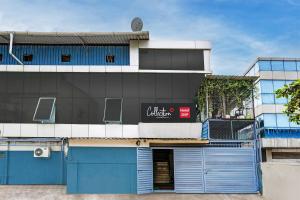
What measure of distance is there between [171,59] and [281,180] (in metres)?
10.5

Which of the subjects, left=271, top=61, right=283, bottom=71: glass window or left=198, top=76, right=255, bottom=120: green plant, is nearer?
left=198, top=76, right=255, bottom=120: green plant

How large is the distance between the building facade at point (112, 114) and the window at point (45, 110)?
0.21 ft

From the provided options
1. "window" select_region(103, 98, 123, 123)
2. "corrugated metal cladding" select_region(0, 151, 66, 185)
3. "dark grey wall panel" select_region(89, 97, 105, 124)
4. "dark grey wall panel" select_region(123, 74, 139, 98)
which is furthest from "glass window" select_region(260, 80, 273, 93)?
"corrugated metal cladding" select_region(0, 151, 66, 185)

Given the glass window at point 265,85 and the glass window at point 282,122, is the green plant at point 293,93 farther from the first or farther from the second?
the glass window at point 265,85

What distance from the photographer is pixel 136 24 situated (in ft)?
80.8

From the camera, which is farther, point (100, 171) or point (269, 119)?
point (269, 119)

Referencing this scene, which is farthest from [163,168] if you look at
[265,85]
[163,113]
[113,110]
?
[265,85]

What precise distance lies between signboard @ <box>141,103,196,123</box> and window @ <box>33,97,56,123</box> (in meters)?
6.05

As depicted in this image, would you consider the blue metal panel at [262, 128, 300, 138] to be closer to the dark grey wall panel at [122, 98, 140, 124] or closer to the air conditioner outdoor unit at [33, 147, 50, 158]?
the dark grey wall panel at [122, 98, 140, 124]

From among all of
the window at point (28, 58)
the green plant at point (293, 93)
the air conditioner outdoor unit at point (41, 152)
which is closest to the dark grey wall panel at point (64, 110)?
the air conditioner outdoor unit at point (41, 152)

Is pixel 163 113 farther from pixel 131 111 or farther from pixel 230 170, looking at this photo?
pixel 230 170

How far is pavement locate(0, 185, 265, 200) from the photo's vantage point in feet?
63.2

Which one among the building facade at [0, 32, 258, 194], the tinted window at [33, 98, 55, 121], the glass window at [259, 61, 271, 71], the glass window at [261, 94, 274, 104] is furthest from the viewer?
the glass window at [259, 61, 271, 71]

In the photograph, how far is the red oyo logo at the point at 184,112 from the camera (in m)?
22.1
